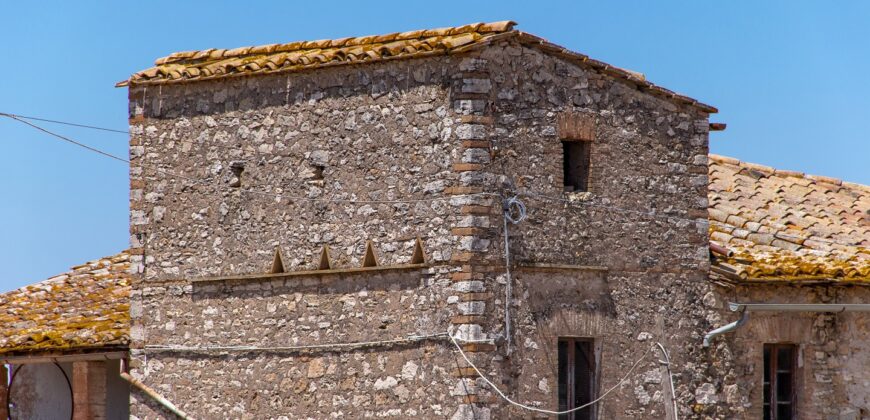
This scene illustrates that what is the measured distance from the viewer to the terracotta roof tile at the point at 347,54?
18516mm

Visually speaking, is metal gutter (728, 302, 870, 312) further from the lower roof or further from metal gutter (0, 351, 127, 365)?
metal gutter (0, 351, 127, 365)

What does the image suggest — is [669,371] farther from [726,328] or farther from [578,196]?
[578,196]

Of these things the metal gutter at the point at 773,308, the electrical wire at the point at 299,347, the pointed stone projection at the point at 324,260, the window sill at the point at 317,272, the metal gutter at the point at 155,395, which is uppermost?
the pointed stone projection at the point at 324,260

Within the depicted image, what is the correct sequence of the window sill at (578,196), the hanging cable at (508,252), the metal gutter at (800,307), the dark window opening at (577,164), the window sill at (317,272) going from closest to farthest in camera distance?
the hanging cable at (508,252) → the window sill at (317,272) → the window sill at (578,196) → the dark window opening at (577,164) → the metal gutter at (800,307)

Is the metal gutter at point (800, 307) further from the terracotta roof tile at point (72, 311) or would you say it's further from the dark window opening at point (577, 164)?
the terracotta roof tile at point (72, 311)

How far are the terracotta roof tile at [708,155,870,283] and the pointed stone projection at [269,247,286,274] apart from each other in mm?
5026

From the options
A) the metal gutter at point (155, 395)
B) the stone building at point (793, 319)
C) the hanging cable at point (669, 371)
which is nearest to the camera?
Result: the hanging cable at point (669, 371)

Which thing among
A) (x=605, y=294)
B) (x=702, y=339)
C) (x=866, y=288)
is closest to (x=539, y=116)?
(x=605, y=294)

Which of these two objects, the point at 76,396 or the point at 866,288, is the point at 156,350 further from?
the point at 866,288

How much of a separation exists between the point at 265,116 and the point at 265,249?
4.98ft

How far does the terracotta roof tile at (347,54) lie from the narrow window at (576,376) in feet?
10.0

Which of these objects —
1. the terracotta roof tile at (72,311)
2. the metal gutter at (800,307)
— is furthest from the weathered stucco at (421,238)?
the terracotta roof tile at (72,311)

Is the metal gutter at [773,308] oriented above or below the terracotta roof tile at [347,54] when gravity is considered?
below

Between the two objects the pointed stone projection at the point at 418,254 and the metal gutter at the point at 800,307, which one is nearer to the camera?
the pointed stone projection at the point at 418,254
